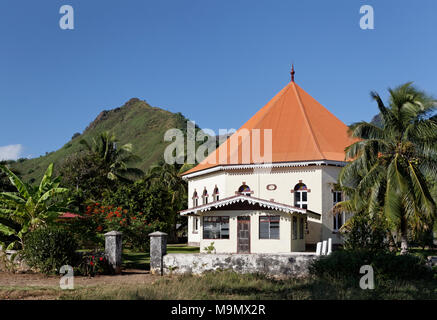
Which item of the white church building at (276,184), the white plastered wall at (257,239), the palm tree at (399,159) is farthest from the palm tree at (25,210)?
the palm tree at (399,159)

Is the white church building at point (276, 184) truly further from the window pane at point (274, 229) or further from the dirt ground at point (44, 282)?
the dirt ground at point (44, 282)

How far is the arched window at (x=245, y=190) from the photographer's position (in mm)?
31734

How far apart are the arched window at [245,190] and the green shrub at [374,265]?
1424 cm

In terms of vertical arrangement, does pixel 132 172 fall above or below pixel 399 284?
above

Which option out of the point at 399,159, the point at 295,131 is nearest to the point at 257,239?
the point at 399,159

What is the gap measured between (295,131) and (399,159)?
10.5 m

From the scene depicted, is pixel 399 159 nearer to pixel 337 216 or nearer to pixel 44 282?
pixel 337 216

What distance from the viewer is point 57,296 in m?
13.3

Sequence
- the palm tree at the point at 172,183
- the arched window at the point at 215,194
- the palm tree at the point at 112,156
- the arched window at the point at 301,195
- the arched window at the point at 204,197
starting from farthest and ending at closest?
1. the palm tree at the point at 112,156
2. the palm tree at the point at 172,183
3. the arched window at the point at 204,197
4. the arched window at the point at 215,194
5. the arched window at the point at 301,195

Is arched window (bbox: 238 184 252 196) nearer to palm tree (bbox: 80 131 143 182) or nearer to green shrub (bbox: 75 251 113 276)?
green shrub (bbox: 75 251 113 276)

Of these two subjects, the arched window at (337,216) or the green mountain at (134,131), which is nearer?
the arched window at (337,216)
